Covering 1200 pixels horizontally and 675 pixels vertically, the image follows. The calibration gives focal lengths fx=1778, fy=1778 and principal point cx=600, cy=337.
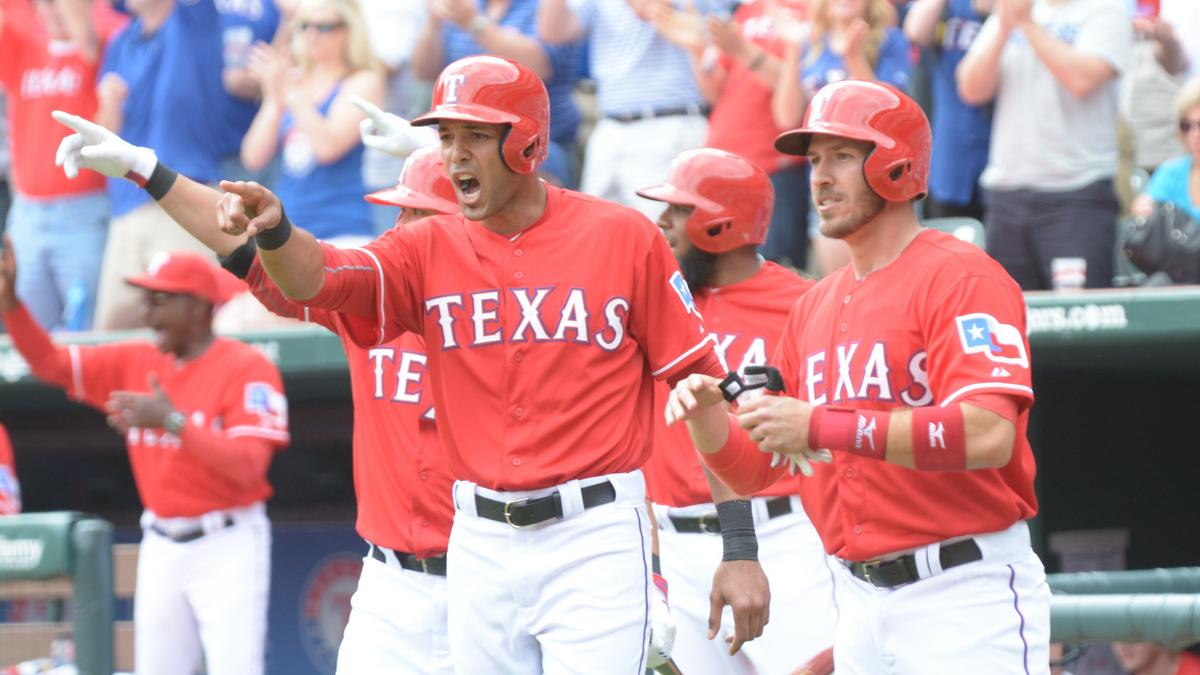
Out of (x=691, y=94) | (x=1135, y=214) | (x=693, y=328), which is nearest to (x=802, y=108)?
(x=691, y=94)

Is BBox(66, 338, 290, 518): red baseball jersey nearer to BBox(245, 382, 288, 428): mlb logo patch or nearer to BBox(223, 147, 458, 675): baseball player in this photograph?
BBox(245, 382, 288, 428): mlb logo patch

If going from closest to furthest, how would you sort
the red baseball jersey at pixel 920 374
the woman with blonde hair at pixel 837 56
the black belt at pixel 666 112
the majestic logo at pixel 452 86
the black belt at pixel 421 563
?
the red baseball jersey at pixel 920 374, the majestic logo at pixel 452 86, the black belt at pixel 421 563, the woman with blonde hair at pixel 837 56, the black belt at pixel 666 112

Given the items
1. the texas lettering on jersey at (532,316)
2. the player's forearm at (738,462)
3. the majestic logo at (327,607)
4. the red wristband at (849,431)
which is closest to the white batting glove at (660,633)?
the player's forearm at (738,462)

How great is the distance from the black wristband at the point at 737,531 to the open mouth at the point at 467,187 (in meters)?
0.89

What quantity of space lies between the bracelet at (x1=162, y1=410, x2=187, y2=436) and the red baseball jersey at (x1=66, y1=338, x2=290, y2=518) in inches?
9.7

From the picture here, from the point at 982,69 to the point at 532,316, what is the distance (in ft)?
10.7

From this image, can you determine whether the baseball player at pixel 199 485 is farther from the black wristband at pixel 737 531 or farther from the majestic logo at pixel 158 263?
the black wristband at pixel 737 531

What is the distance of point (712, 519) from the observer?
15.9 ft

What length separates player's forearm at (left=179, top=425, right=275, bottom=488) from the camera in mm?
5945

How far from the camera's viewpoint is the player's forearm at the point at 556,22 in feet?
23.9

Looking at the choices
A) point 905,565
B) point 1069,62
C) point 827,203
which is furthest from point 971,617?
point 1069,62

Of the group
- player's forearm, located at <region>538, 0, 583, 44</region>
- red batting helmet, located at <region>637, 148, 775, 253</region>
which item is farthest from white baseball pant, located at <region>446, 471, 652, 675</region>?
player's forearm, located at <region>538, 0, 583, 44</region>

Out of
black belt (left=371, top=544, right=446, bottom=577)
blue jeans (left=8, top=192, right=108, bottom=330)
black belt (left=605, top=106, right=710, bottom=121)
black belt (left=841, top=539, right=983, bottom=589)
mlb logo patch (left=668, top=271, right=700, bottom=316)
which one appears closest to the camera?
black belt (left=841, top=539, right=983, bottom=589)

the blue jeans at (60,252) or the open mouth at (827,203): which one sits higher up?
the open mouth at (827,203)
